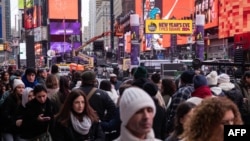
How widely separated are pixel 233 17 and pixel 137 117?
4371cm

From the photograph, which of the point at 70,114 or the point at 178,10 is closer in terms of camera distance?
the point at 70,114

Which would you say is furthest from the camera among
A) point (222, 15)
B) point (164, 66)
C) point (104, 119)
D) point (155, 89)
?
point (222, 15)

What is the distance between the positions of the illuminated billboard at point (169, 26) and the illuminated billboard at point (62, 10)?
57.7 meters

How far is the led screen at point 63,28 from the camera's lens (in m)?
97.8

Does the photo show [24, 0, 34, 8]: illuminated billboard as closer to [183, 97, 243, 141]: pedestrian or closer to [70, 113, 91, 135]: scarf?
[70, 113, 91, 135]: scarf

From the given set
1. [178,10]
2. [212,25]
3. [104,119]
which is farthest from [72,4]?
[104,119]

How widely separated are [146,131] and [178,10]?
71858 mm

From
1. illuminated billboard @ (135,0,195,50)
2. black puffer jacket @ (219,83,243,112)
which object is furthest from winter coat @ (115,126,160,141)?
illuminated billboard @ (135,0,195,50)

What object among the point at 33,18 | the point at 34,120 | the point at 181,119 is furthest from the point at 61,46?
the point at 181,119

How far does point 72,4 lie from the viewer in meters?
97.4

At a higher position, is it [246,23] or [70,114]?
[246,23]

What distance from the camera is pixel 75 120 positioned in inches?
214

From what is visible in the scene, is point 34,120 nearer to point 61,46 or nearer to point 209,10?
point 209,10

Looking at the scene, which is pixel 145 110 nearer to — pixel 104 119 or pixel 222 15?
pixel 104 119
